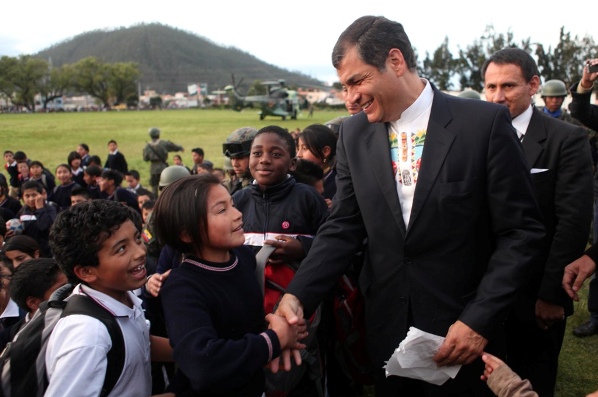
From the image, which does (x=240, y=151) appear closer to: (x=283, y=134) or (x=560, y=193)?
(x=283, y=134)

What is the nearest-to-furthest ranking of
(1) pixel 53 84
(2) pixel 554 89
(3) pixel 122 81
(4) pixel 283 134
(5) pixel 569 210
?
(5) pixel 569 210
(4) pixel 283 134
(2) pixel 554 89
(1) pixel 53 84
(3) pixel 122 81

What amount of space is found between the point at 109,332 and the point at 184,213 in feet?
1.76

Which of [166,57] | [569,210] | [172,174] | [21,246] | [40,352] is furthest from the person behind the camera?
[166,57]

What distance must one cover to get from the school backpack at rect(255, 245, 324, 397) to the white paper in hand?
54 centimetres

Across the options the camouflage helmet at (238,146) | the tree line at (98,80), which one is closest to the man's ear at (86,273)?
the camouflage helmet at (238,146)

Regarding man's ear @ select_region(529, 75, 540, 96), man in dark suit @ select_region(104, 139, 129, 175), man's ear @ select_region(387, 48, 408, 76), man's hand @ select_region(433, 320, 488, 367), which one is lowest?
man in dark suit @ select_region(104, 139, 129, 175)

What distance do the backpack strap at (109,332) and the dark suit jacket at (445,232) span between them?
0.76 metres

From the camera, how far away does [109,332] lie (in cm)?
185

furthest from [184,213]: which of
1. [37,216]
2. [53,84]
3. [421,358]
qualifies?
[53,84]

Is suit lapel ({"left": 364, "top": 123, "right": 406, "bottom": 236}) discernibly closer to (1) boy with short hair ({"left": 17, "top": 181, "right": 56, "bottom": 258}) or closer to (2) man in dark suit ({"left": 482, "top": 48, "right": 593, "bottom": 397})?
(2) man in dark suit ({"left": 482, "top": 48, "right": 593, "bottom": 397})

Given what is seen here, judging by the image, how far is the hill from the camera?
16388 cm

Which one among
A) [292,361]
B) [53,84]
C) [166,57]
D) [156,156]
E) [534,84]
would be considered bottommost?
[156,156]

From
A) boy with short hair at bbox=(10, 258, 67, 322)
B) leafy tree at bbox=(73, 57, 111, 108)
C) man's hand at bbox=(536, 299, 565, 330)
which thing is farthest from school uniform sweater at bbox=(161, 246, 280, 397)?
leafy tree at bbox=(73, 57, 111, 108)

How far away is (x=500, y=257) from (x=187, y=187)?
1299mm
